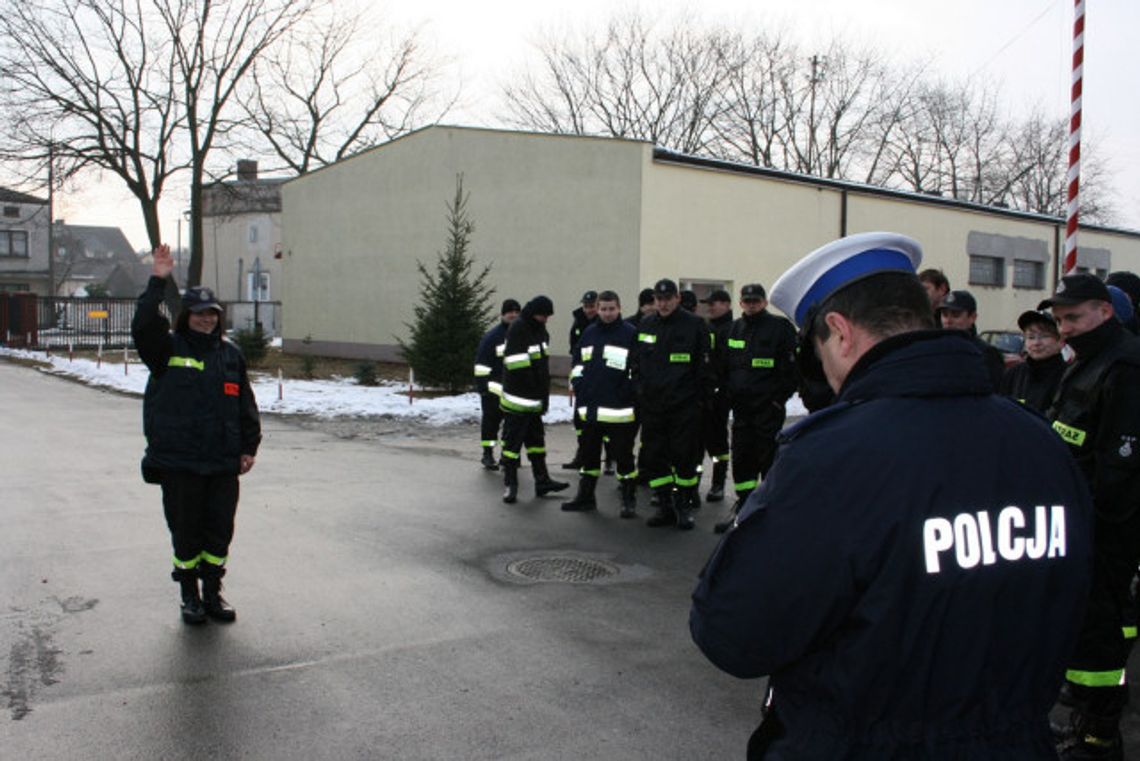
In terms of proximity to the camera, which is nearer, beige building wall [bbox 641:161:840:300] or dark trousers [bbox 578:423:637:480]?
dark trousers [bbox 578:423:637:480]

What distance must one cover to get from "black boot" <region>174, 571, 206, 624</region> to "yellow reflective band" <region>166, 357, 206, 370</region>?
1226mm

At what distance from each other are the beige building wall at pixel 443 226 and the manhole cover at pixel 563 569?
52.7 ft

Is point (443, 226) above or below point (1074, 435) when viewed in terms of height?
above

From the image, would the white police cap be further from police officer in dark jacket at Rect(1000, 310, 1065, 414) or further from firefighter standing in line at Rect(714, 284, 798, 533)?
firefighter standing in line at Rect(714, 284, 798, 533)

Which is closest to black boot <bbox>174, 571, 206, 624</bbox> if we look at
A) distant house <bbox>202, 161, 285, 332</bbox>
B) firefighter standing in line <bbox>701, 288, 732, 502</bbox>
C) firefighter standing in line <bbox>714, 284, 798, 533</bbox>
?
firefighter standing in line <bbox>714, 284, 798, 533</bbox>

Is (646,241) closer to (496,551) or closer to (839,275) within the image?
(496,551)

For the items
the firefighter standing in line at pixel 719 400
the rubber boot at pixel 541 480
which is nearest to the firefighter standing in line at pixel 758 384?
the firefighter standing in line at pixel 719 400

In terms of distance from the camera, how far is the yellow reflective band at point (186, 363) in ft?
18.4

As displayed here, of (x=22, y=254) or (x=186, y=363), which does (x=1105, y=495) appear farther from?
(x=22, y=254)

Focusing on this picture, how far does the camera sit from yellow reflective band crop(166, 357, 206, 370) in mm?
5621

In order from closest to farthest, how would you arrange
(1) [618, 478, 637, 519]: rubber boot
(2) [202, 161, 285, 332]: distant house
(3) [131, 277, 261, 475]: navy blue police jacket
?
(3) [131, 277, 261, 475]: navy blue police jacket → (1) [618, 478, 637, 519]: rubber boot → (2) [202, 161, 285, 332]: distant house

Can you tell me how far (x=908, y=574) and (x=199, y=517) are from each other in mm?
4894

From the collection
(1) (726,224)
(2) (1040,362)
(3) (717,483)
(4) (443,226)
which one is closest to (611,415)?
(3) (717,483)

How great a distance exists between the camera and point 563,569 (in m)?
6.86
